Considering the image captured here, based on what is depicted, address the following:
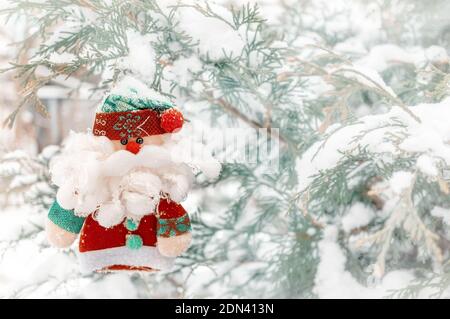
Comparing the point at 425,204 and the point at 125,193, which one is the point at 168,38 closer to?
the point at 125,193

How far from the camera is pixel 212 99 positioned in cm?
100

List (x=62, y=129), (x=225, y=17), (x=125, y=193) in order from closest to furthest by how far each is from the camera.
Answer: (x=125, y=193) < (x=225, y=17) < (x=62, y=129)

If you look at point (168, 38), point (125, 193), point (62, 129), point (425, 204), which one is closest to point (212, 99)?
point (168, 38)

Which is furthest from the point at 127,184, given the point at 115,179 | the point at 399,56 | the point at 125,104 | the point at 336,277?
the point at 399,56

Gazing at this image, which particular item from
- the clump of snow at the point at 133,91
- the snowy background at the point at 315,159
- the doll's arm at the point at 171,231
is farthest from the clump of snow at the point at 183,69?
the doll's arm at the point at 171,231

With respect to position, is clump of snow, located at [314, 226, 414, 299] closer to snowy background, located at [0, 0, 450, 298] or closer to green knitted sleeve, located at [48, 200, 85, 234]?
snowy background, located at [0, 0, 450, 298]

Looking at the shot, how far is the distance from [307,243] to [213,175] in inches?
15.6

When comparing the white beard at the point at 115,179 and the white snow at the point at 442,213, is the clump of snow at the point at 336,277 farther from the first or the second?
the white beard at the point at 115,179

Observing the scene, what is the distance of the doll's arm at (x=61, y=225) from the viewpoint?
79cm

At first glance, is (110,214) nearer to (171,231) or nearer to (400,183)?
(171,231)

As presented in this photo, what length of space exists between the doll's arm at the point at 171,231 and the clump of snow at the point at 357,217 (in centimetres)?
46

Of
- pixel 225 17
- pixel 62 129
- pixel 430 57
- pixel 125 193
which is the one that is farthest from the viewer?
pixel 62 129

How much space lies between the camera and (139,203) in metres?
0.74
